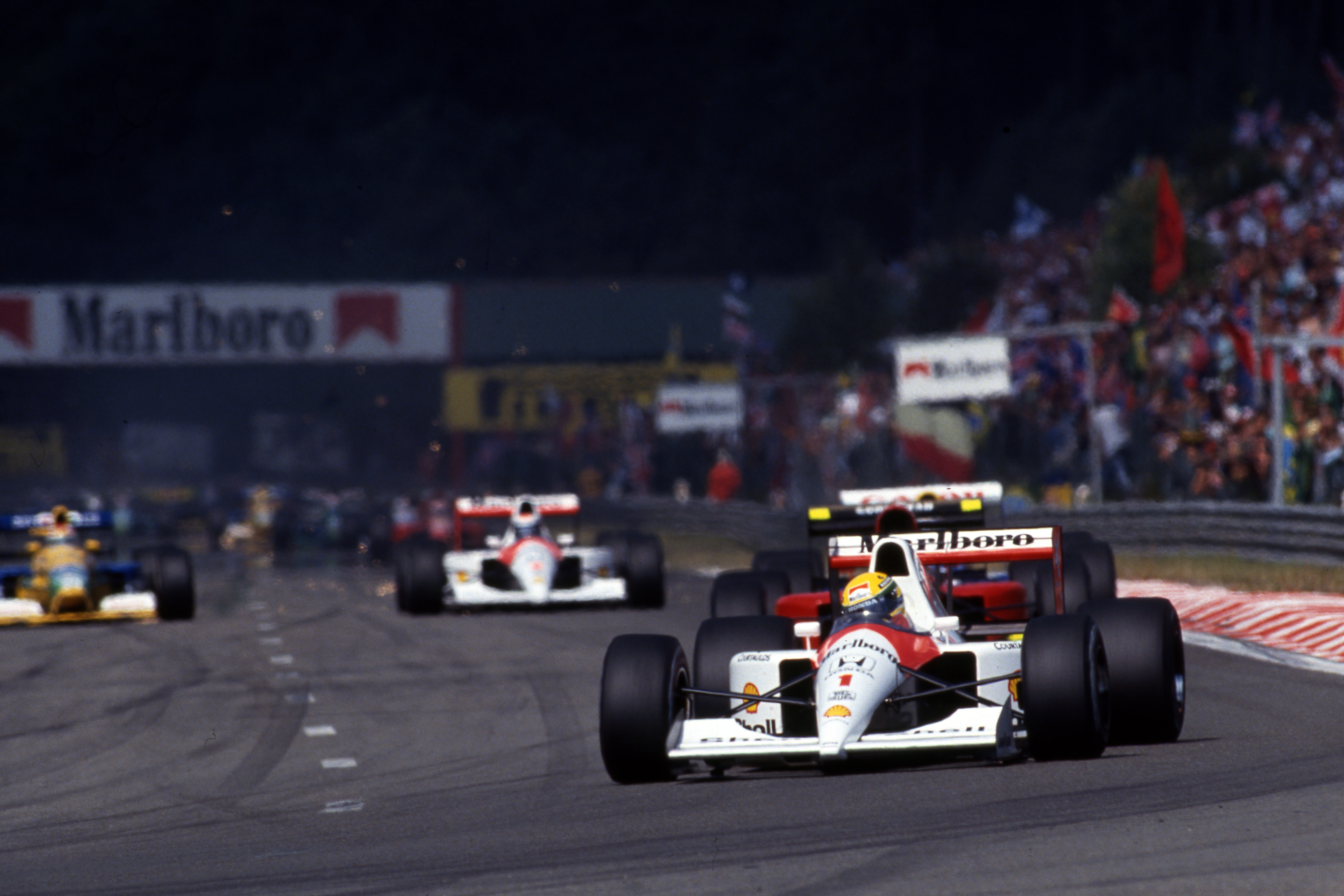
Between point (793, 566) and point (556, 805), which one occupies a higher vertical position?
point (793, 566)

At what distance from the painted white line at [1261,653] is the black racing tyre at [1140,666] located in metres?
2.83

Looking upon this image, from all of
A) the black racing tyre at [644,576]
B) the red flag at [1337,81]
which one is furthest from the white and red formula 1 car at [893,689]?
the red flag at [1337,81]

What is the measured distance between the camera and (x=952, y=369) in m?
25.5

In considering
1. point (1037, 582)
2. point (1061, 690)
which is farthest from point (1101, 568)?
point (1061, 690)

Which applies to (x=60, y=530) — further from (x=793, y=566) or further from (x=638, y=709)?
(x=638, y=709)

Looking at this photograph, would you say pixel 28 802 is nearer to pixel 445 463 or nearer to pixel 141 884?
pixel 141 884

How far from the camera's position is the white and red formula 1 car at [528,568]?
66.7 ft

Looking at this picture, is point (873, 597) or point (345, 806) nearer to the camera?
point (873, 597)

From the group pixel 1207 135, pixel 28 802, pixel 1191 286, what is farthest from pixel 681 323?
pixel 28 802

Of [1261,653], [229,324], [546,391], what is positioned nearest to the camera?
[1261,653]

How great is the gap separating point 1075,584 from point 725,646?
415 cm

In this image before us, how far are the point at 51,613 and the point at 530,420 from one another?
106 ft

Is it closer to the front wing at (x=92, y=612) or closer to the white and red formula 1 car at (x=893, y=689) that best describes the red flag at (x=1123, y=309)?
the front wing at (x=92, y=612)

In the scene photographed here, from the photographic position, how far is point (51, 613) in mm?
20141
